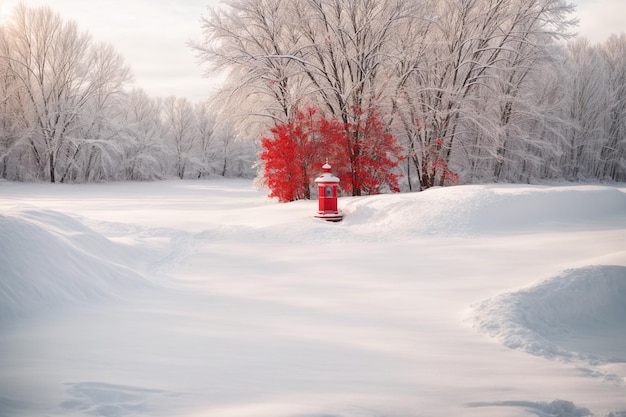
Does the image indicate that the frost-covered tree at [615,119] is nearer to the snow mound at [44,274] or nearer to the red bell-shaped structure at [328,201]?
the red bell-shaped structure at [328,201]

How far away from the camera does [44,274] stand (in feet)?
17.3

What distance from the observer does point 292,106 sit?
59.9ft

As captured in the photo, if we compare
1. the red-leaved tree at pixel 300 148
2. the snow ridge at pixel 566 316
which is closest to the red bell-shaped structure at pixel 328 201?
the red-leaved tree at pixel 300 148

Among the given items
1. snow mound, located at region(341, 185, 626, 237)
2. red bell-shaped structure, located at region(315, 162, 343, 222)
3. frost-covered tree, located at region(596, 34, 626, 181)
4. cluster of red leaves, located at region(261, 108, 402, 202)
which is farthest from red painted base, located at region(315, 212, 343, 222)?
frost-covered tree, located at region(596, 34, 626, 181)

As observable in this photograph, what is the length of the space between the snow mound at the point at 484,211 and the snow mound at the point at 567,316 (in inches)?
203

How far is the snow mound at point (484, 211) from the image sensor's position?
11.8 metres

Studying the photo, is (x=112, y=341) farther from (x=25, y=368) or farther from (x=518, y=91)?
(x=518, y=91)

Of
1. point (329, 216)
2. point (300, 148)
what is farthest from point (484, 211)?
point (300, 148)

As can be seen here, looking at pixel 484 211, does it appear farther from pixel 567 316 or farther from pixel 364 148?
pixel 567 316

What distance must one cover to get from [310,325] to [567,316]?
365cm

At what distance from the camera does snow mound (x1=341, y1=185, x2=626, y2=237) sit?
38.7ft

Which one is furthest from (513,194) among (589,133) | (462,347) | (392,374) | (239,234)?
(589,133)

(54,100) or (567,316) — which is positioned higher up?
(54,100)

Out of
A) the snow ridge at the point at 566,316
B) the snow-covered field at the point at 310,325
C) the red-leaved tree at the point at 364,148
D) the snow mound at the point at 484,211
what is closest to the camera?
the snow-covered field at the point at 310,325
